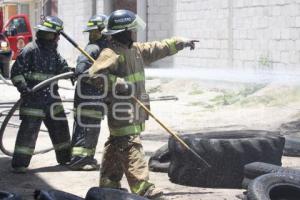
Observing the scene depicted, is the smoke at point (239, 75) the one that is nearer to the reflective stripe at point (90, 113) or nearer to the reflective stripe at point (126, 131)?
the reflective stripe at point (90, 113)

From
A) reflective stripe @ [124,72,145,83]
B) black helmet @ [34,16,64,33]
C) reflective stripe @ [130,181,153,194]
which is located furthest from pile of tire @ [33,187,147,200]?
black helmet @ [34,16,64,33]

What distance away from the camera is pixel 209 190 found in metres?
5.53

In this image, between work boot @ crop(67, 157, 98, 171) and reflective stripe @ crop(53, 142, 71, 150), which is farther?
reflective stripe @ crop(53, 142, 71, 150)

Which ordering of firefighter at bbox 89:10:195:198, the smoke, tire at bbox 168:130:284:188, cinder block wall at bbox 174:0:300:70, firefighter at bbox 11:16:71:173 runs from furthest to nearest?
the smoke < cinder block wall at bbox 174:0:300:70 < firefighter at bbox 11:16:71:173 < tire at bbox 168:130:284:188 < firefighter at bbox 89:10:195:198

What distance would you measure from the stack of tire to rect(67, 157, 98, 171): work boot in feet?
3.74

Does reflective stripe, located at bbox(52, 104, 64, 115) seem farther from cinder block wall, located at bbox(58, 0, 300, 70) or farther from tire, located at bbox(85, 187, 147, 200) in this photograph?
cinder block wall, located at bbox(58, 0, 300, 70)

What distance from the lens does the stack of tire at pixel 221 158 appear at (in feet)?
18.3

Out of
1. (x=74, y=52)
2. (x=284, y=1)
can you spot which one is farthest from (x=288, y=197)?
(x=74, y=52)

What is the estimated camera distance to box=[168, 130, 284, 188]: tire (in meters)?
5.57

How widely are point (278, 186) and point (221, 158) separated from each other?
88 centimetres

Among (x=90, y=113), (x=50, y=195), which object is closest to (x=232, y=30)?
(x=90, y=113)

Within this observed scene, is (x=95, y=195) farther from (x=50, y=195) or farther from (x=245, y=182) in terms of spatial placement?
(x=245, y=182)

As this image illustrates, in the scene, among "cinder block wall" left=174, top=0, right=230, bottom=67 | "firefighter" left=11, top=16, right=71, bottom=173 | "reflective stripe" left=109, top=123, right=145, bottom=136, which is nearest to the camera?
"reflective stripe" left=109, top=123, right=145, bottom=136

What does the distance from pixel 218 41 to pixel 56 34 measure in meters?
7.71
